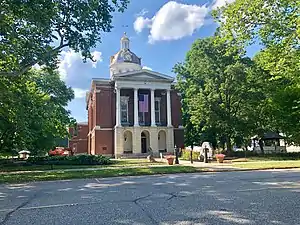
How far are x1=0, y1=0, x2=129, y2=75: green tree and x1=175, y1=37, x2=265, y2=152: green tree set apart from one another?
811 inches

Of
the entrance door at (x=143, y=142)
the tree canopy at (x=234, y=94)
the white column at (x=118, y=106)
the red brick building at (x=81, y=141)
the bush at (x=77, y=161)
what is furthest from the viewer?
the red brick building at (x=81, y=141)

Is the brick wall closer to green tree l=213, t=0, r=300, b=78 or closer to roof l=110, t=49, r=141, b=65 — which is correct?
roof l=110, t=49, r=141, b=65

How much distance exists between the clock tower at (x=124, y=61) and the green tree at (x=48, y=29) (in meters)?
33.2

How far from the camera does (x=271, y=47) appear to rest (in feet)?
58.0

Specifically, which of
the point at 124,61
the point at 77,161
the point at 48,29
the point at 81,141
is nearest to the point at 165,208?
the point at 48,29

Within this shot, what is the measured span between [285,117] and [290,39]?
16026mm

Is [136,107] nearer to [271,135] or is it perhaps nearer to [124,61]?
[124,61]

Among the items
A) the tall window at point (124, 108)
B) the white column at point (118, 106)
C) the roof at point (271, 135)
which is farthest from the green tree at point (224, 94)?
the white column at point (118, 106)

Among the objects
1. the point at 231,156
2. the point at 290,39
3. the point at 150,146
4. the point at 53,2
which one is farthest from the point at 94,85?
the point at 290,39

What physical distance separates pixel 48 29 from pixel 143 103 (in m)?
28.5

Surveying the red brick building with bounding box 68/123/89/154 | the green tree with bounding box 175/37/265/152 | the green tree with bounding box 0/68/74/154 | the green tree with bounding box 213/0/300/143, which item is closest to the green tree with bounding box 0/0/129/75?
the green tree with bounding box 0/68/74/154

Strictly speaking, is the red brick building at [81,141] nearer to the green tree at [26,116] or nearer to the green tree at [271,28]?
the green tree at [26,116]

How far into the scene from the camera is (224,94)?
36.4 meters

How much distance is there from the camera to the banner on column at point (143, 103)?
43344 millimetres
